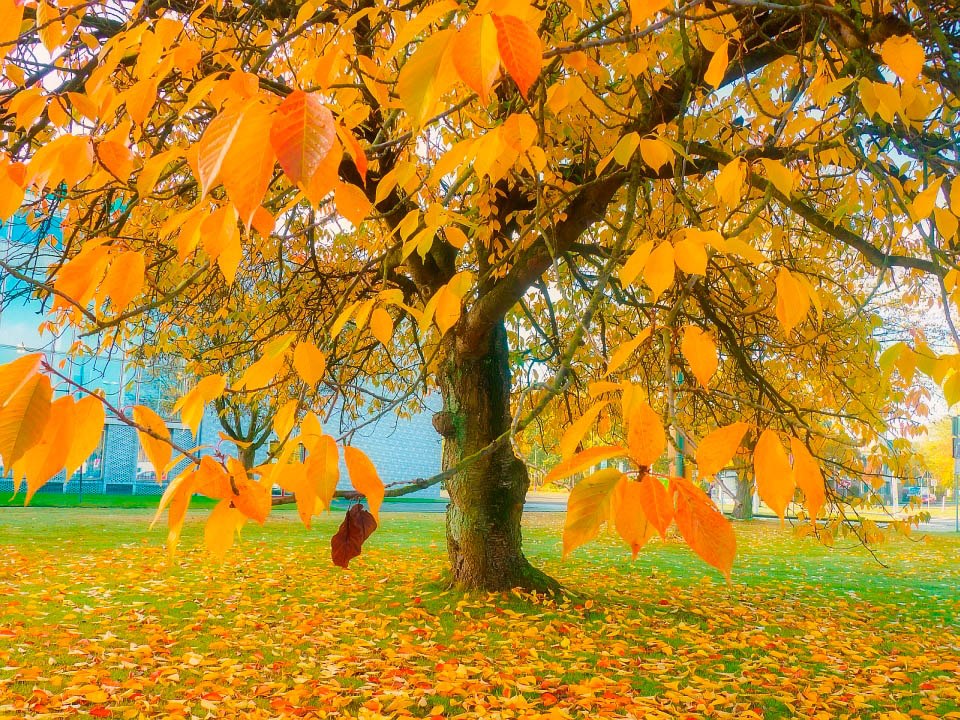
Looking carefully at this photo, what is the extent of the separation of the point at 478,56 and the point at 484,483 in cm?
584

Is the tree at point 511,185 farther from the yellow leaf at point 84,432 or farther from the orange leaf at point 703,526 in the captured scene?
the yellow leaf at point 84,432

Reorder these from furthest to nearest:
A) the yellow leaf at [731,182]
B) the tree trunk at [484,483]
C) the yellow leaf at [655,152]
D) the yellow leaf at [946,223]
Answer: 1. the tree trunk at [484,483]
2. the yellow leaf at [946,223]
3. the yellow leaf at [655,152]
4. the yellow leaf at [731,182]

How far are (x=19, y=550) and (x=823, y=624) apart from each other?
9910mm

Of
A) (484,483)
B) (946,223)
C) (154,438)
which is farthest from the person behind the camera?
(484,483)

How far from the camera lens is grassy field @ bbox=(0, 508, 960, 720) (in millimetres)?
3807

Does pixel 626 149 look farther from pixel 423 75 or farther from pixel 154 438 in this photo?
pixel 154 438

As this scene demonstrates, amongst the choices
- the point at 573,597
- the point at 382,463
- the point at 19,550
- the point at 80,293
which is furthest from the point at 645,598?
the point at 382,463

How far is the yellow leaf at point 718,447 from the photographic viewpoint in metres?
0.88

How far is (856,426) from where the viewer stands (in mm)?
5652

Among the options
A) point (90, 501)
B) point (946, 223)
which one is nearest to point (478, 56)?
point (946, 223)

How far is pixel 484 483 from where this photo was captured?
21.1ft

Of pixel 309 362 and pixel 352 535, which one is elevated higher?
pixel 309 362

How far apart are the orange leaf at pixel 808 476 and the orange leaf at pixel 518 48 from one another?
0.58m

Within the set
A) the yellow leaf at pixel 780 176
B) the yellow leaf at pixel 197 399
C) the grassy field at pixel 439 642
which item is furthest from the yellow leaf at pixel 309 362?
the grassy field at pixel 439 642
